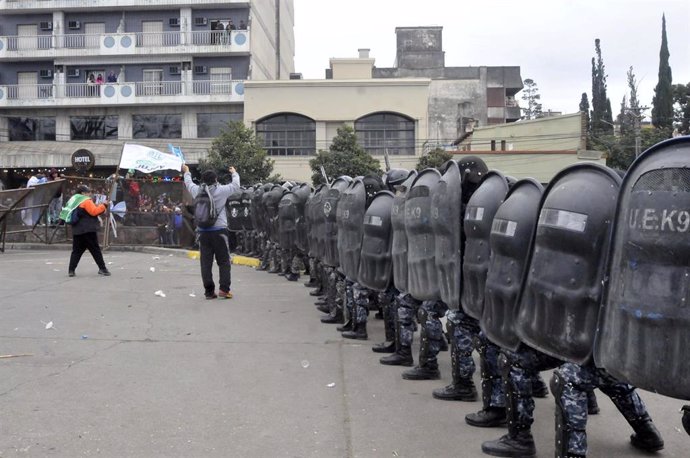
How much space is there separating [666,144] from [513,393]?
1810mm

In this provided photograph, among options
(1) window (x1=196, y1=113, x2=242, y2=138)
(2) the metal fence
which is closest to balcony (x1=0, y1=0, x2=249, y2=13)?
(1) window (x1=196, y1=113, x2=242, y2=138)

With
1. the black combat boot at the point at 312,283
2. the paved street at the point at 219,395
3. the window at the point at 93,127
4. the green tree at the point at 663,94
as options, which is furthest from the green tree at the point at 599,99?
the paved street at the point at 219,395

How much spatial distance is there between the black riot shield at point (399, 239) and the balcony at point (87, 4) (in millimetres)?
37763

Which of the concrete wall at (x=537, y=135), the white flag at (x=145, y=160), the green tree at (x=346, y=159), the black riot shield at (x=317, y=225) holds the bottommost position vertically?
the black riot shield at (x=317, y=225)

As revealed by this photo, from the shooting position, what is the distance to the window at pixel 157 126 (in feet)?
134

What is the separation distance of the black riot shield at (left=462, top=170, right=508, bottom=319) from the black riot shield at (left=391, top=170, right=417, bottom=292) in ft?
4.18

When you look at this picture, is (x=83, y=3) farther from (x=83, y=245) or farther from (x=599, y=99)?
(x=599, y=99)

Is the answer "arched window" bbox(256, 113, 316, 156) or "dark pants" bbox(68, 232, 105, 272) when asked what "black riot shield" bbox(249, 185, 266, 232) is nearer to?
"dark pants" bbox(68, 232, 105, 272)

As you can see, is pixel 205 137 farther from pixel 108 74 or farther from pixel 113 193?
pixel 113 193

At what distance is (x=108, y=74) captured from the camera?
41.7 metres

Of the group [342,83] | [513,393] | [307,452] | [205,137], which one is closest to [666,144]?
[513,393]

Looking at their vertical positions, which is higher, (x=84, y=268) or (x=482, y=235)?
(x=482, y=235)

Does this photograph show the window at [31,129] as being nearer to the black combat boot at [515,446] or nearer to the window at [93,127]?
the window at [93,127]

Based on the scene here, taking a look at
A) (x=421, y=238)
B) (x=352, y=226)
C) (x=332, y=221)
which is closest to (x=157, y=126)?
(x=332, y=221)
